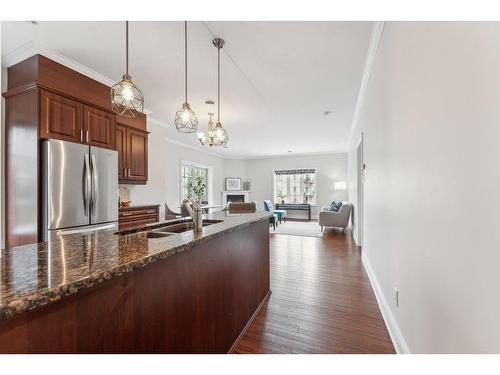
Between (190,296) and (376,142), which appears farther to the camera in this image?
(376,142)

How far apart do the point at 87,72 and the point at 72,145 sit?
0.96 metres

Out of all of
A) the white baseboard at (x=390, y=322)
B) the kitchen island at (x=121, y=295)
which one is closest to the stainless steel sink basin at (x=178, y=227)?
the kitchen island at (x=121, y=295)

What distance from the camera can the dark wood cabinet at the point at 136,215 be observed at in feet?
11.7

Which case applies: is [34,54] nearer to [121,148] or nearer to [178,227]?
[121,148]

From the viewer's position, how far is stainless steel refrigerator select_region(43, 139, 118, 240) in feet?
8.08

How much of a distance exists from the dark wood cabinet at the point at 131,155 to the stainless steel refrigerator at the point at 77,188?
1.63 ft

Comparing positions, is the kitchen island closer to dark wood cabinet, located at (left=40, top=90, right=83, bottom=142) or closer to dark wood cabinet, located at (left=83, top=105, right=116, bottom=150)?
dark wood cabinet, located at (left=40, top=90, right=83, bottom=142)

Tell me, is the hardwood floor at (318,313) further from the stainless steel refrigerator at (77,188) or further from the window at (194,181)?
the window at (194,181)

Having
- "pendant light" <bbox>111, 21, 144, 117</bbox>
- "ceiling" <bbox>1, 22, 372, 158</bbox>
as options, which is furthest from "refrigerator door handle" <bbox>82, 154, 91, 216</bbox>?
"pendant light" <bbox>111, 21, 144, 117</bbox>

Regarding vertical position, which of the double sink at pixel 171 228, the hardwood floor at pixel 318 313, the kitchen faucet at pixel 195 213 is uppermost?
the kitchen faucet at pixel 195 213

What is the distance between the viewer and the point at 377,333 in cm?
200
